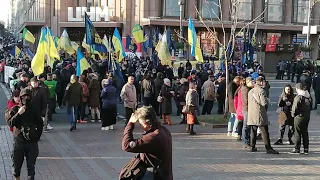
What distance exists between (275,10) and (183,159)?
3794 cm

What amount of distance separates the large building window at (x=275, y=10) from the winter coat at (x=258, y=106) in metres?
36.3

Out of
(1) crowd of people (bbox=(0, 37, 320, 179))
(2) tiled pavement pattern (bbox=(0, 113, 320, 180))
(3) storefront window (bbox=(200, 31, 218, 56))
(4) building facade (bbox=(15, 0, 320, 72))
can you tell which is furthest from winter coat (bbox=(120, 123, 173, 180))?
(3) storefront window (bbox=(200, 31, 218, 56))

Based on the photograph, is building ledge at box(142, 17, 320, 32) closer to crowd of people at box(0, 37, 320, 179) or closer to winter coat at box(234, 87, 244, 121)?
crowd of people at box(0, 37, 320, 179)

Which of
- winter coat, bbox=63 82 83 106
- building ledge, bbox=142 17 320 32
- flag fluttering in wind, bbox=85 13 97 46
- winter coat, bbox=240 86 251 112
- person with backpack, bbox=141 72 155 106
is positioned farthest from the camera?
building ledge, bbox=142 17 320 32

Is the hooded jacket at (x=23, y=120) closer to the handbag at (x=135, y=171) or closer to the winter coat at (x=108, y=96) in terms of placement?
the handbag at (x=135, y=171)

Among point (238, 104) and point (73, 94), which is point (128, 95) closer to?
point (73, 94)

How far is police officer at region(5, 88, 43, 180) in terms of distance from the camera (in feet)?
25.1

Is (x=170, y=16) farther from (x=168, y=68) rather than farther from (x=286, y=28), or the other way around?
(x=168, y=68)

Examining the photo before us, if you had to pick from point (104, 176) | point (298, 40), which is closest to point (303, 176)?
point (104, 176)

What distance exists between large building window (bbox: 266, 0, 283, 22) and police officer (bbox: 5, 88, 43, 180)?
4034 centimetres

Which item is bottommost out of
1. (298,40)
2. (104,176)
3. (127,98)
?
(104,176)

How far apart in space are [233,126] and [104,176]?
533 centimetres

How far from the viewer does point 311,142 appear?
12.6 meters

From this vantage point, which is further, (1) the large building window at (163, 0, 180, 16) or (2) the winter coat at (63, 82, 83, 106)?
(1) the large building window at (163, 0, 180, 16)
